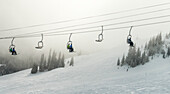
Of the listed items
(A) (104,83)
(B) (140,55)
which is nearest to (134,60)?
(B) (140,55)

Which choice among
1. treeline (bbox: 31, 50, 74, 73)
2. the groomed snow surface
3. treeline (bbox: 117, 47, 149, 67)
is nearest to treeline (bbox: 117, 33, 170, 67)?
treeline (bbox: 117, 47, 149, 67)

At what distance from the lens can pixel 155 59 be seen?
337 feet

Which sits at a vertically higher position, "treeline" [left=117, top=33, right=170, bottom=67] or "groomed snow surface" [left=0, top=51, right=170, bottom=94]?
"treeline" [left=117, top=33, right=170, bottom=67]

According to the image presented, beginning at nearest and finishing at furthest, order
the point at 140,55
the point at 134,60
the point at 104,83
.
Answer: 1. the point at 104,83
2. the point at 134,60
3. the point at 140,55

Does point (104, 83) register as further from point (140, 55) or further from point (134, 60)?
point (140, 55)

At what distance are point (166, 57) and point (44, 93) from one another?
83.0m

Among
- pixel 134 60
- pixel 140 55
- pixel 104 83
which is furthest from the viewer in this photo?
pixel 140 55

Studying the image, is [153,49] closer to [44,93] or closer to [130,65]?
[130,65]

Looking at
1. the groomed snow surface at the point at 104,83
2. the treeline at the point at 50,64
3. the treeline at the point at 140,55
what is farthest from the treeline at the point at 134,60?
the treeline at the point at 50,64

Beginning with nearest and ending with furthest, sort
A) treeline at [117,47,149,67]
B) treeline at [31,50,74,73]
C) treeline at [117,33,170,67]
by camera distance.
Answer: treeline at [117,47,149,67] < treeline at [117,33,170,67] < treeline at [31,50,74,73]

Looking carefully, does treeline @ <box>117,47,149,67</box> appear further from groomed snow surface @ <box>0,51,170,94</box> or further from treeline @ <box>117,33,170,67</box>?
groomed snow surface @ <box>0,51,170,94</box>

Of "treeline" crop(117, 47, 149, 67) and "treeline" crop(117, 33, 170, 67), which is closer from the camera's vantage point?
"treeline" crop(117, 47, 149, 67)

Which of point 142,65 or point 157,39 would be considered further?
point 157,39

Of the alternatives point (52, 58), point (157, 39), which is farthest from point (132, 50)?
point (52, 58)
